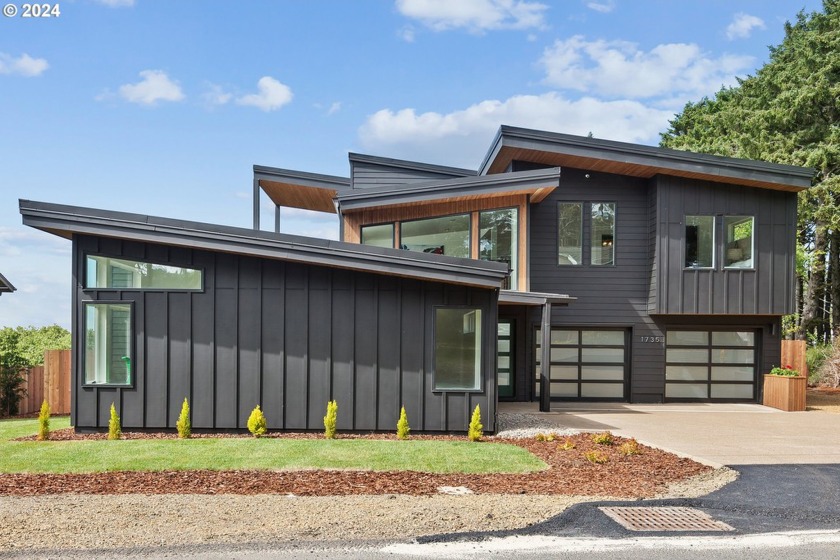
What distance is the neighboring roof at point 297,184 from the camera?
62.4 ft

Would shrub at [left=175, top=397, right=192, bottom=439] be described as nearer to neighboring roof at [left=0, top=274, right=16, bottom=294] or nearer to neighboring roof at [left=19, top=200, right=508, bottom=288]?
neighboring roof at [left=19, top=200, right=508, bottom=288]

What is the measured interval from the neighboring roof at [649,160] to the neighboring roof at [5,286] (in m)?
11.4

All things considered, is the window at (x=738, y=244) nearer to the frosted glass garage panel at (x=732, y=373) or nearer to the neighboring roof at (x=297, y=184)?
the frosted glass garage panel at (x=732, y=373)

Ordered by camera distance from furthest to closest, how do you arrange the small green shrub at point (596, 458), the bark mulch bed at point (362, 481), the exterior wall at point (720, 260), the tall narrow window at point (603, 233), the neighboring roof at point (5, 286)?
the tall narrow window at point (603, 233) → the exterior wall at point (720, 260) → the neighboring roof at point (5, 286) → the small green shrub at point (596, 458) → the bark mulch bed at point (362, 481)

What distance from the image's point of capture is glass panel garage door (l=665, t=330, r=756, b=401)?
1778cm

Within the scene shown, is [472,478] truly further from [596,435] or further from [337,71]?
[337,71]

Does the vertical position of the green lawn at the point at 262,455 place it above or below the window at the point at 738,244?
below

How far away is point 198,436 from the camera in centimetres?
1122

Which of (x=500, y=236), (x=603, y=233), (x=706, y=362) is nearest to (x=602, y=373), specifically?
(x=706, y=362)

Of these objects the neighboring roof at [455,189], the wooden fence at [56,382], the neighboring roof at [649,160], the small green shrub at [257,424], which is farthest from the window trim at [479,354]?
the wooden fence at [56,382]

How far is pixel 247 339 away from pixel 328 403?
1.65m

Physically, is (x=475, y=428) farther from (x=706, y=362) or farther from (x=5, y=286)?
(x=5, y=286)

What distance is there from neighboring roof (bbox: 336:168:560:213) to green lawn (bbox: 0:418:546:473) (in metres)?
6.27

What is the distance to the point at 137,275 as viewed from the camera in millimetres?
11500
